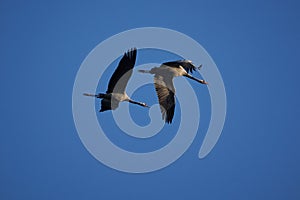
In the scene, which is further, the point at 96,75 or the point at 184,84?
the point at 184,84

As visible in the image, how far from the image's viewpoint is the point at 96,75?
9.66 meters

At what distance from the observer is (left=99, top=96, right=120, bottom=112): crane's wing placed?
9508 mm

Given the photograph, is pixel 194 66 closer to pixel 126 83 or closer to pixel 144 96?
pixel 126 83

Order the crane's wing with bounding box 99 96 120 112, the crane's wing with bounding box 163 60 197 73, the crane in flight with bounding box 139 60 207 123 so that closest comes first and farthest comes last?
the crane in flight with bounding box 139 60 207 123
the crane's wing with bounding box 99 96 120 112
the crane's wing with bounding box 163 60 197 73

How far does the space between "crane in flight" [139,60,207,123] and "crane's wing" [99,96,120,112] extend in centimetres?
76

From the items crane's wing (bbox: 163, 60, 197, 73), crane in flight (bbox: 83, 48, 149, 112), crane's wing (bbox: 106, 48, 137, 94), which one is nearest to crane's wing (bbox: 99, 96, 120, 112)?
crane in flight (bbox: 83, 48, 149, 112)

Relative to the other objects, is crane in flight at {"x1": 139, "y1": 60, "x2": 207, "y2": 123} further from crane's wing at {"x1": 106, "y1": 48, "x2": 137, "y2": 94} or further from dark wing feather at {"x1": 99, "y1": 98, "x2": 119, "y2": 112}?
dark wing feather at {"x1": 99, "y1": 98, "x2": 119, "y2": 112}

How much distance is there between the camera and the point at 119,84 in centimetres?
905

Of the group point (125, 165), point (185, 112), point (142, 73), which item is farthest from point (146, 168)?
point (142, 73)

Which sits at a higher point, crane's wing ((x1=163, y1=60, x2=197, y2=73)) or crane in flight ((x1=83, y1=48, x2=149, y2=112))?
crane's wing ((x1=163, y1=60, x2=197, y2=73))

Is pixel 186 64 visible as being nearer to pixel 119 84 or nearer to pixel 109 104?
pixel 119 84

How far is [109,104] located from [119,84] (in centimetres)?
68

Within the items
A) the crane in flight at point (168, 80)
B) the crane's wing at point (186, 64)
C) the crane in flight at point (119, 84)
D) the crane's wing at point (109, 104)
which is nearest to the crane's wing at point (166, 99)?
the crane in flight at point (168, 80)

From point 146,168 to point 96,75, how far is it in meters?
2.23
